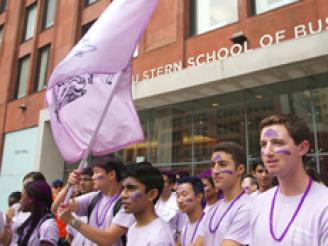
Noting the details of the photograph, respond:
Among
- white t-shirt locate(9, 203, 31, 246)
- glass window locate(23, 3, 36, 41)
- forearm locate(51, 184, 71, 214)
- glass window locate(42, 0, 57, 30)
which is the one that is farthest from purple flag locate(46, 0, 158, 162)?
glass window locate(23, 3, 36, 41)

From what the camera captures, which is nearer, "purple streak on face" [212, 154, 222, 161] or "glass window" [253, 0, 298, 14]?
"purple streak on face" [212, 154, 222, 161]

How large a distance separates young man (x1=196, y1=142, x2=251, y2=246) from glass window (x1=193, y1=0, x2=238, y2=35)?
8778 millimetres

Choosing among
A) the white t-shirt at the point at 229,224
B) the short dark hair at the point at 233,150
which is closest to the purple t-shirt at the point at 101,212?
the white t-shirt at the point at 229,224

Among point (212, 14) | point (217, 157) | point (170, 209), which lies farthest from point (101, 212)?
point (212, 14)

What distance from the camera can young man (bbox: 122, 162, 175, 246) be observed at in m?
2.93

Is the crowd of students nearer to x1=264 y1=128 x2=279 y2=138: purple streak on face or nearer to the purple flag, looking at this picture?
x1=264 y1=128 x2=279 y2=138: purple streak on face

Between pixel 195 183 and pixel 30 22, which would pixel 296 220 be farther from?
pixel 30 22

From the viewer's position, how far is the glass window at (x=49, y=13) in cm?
1923

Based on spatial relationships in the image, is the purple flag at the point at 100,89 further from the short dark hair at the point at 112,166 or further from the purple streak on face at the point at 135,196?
the purple streak on face at the point at 135,196

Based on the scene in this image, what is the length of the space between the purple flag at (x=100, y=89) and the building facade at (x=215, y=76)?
4.52 meters

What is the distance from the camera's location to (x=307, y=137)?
2400 millimetres

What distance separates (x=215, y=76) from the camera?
968cm

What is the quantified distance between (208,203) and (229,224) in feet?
5.06

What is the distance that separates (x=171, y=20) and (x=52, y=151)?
25.5 feet
